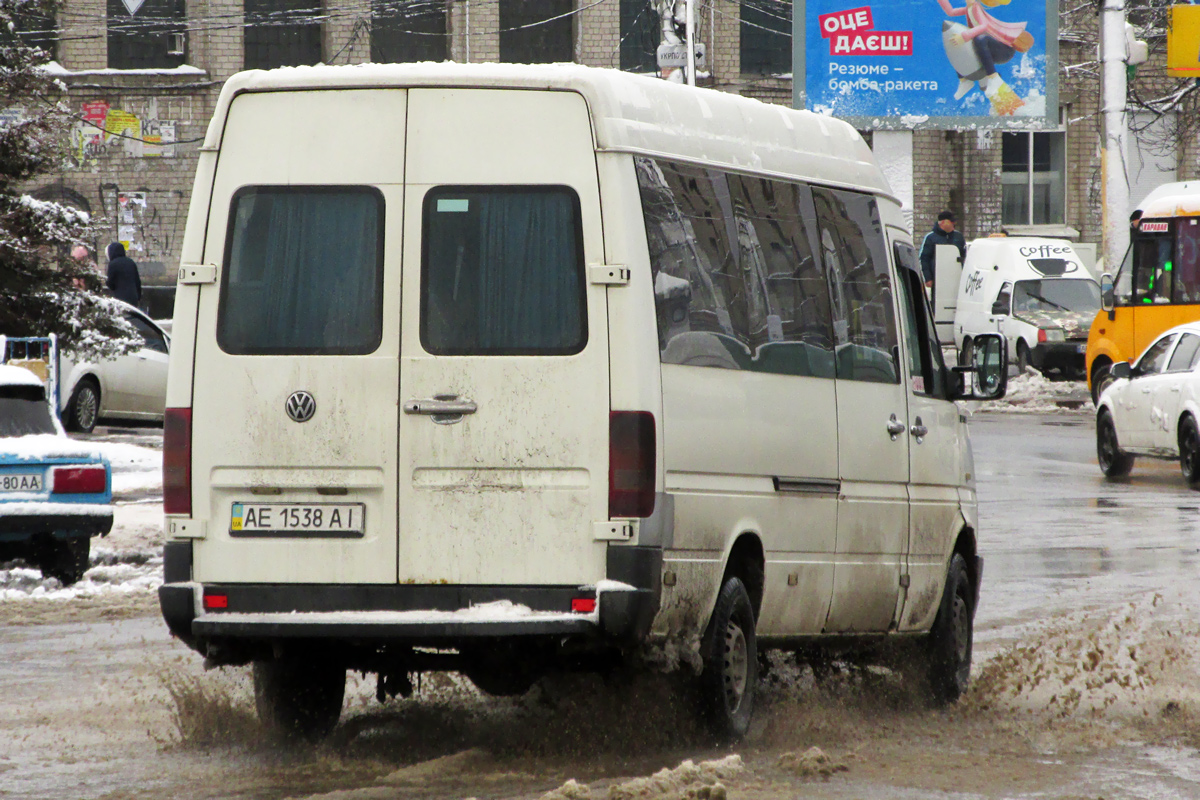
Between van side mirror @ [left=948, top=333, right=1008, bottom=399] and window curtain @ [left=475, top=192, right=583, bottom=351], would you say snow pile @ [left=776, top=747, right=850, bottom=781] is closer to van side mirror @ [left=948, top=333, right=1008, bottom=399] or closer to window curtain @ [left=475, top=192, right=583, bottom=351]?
window curtain @ [left=475, top=192, right=583, bottom=351]

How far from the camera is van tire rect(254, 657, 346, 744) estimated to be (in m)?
6.65

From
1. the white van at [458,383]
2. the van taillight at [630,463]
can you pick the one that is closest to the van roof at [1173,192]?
the white van at [458,383]

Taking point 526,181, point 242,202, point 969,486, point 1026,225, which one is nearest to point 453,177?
point 526,181

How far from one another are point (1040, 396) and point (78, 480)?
69.3 ft

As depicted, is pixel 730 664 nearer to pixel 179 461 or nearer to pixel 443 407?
pixel 443 407

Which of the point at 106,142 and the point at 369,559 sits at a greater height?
the point at 106,142

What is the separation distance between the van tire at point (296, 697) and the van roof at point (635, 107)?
1739 mm

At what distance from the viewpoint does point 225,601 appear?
6.10 meters

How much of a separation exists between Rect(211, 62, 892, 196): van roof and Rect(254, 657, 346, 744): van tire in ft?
5.71

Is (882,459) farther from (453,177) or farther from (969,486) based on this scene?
(453,177)

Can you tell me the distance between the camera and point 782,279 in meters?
6.87

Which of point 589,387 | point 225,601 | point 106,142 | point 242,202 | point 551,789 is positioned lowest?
point 551,789

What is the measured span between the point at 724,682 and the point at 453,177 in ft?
5.96

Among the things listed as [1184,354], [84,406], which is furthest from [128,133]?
[1184,354]
